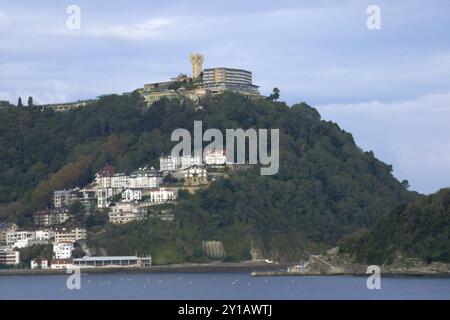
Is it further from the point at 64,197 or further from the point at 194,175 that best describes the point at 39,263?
the point at 194,175

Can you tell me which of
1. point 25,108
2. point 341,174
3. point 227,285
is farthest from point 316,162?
point 227,285

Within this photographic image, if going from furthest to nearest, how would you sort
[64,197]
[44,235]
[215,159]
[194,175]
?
[64,197] → [215,159] → [194,175] → [44,235]

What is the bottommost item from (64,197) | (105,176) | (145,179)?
(64,197)

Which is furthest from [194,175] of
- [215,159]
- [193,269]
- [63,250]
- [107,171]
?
[193,269]

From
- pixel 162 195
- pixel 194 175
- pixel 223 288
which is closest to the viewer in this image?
pixel 223 288

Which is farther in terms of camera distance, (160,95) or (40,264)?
(160,95)

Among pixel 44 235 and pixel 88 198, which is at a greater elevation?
pixel 88 198

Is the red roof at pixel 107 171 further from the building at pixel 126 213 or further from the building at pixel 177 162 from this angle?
the building at pixel 126 213

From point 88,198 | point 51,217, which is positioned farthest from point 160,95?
point 51,217
